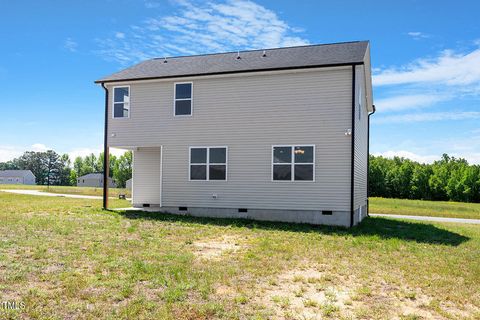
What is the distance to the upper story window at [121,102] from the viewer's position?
16828mm

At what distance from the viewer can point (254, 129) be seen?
15.0m

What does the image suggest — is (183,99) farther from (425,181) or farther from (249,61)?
(425,181)

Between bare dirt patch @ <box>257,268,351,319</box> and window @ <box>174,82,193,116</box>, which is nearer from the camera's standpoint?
bare dirt patch @ <box>257,268,351,319</box>

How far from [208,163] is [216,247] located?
21.0ft

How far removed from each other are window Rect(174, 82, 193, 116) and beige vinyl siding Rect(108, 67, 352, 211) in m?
0.22

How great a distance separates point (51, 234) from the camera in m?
10.0

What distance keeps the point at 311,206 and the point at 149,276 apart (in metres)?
8.71

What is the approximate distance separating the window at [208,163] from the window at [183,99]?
1561 millimetres

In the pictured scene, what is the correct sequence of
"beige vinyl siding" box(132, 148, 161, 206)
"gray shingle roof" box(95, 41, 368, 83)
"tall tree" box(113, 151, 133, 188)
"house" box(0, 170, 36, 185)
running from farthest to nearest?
"house" box(0, 170, 36, 185), "tall tree" box(113, 151, 133, 188), "beige vinyl siding" box(132, 148, 161, 206), "gray shingle roof" box(95, 41, 368, 83)

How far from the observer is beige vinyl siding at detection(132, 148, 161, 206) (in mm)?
18094

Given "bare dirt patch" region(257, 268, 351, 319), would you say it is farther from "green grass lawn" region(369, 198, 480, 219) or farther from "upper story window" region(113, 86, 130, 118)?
"green grass lawn" region(369, 198, 480, 219)

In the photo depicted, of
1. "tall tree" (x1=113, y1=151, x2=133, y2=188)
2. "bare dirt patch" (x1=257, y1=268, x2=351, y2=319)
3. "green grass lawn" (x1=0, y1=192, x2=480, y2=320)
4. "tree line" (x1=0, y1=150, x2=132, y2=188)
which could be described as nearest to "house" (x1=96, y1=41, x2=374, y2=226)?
"green grass lawn" (x1=0, y1=192, x2=480, y2=320)

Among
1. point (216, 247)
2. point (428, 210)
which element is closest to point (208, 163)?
point (216, 247)

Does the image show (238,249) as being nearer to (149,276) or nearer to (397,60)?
(149,276)
